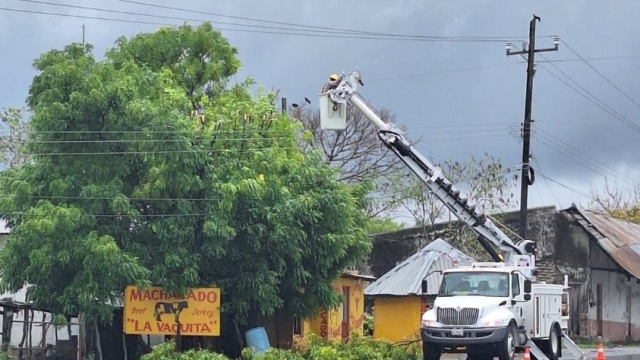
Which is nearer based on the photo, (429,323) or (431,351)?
(429,323)

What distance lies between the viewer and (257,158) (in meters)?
26.0

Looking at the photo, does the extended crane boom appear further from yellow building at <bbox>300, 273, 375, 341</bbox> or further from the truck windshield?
yellow building at <bbox>300, 273, 375, 341</bbox>

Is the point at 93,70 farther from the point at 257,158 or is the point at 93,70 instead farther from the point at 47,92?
the point at 257,158

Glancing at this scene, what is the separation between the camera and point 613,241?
45406 mm

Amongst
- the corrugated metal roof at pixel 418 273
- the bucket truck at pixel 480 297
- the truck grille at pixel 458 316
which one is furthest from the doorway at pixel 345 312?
the truck grille at pixel 458 316

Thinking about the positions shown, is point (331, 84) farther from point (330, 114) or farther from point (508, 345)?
point (508, 345)

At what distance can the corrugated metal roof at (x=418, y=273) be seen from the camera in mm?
34531

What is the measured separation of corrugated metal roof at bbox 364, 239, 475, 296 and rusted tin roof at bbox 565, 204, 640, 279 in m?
11.1

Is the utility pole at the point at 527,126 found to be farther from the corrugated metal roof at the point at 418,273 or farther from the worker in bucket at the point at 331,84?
the worker in bucket at the point at 331,84

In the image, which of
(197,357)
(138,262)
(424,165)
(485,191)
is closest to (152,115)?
(138,262)

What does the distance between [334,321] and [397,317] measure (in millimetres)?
2909

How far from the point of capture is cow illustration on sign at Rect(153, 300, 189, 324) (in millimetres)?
25922


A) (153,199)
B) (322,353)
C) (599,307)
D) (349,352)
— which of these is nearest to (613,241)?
(599,307)

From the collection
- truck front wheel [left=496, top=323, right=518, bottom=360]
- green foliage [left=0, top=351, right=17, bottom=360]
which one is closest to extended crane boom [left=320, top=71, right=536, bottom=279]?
truck front wheel [left=496, top=323, right=518, bottom=360]
